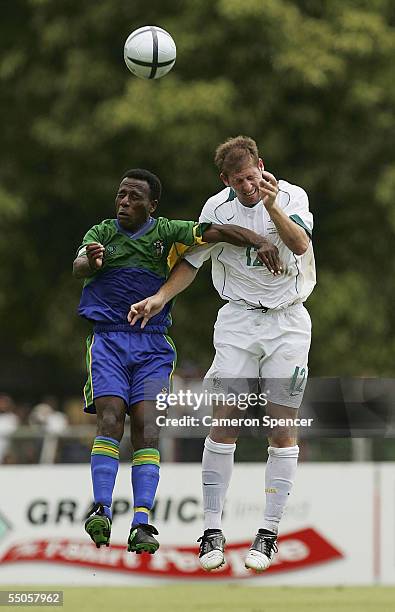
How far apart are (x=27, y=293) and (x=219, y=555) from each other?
16135 mm

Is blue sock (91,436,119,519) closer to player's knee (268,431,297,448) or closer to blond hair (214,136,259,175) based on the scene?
player's knee (268,431,297,448)

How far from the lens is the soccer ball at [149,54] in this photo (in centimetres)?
1086

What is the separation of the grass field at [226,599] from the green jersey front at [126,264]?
304 centimetres

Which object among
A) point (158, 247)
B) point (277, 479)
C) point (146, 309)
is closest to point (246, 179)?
point (158, 247)

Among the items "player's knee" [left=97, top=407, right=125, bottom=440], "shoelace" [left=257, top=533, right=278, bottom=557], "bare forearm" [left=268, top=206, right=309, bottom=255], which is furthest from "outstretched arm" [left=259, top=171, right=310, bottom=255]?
"shoelace" [left=257, top=533, right=278, bottom=557]

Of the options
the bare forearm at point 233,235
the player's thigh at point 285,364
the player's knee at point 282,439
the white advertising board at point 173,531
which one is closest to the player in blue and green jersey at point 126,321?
the bare forearm at point 233,235

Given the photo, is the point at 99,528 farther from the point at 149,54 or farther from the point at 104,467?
the point at 149,54

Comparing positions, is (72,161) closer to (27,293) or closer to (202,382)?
(27,293)

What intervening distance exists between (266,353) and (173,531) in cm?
498

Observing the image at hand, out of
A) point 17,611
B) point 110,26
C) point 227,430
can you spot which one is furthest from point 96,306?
point 110,26

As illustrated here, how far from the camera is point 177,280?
1052 cm

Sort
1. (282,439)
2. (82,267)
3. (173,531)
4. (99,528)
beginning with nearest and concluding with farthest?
(99,528)
(82,267)
(282,439)
(173,531)

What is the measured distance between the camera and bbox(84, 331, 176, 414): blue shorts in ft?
33.8

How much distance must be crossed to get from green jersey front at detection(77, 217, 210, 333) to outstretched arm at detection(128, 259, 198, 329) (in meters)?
0.11
